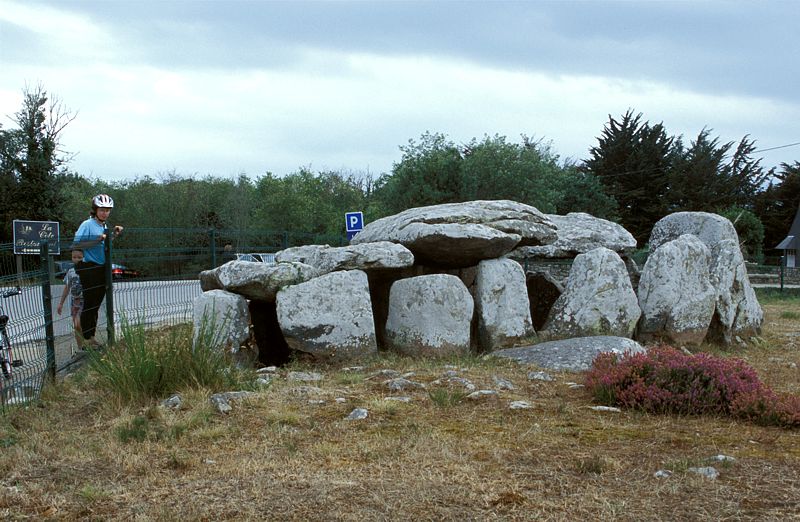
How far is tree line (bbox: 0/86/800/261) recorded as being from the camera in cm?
2678

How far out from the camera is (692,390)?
704cm

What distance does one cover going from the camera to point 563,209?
37.5 m

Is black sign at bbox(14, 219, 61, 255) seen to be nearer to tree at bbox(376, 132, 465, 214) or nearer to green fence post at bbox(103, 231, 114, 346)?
green fence post at bbox(103, 231, 114, 346)

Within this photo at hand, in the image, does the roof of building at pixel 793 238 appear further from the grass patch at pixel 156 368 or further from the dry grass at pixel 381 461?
the grass patch at pixel 156 368

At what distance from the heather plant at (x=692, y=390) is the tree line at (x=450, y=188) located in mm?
16905

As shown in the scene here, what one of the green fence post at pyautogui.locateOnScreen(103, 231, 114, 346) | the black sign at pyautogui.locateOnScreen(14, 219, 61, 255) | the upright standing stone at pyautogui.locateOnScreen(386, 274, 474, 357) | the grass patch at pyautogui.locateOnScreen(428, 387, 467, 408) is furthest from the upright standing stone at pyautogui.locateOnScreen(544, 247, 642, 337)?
the black sign at pyautogui.locateOnScreen(14, 219, 61, 255)

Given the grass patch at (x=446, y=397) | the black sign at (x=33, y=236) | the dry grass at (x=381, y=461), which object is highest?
the black sign at (x=33, y=236)

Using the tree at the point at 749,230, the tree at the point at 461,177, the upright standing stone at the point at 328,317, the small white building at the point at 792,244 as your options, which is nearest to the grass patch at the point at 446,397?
the upright standing stone at the point at 328,317

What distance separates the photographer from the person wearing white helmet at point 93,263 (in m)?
9.50

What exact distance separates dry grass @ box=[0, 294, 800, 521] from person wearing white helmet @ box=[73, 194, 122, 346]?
185cm

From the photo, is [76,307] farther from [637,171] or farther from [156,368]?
[637,171]

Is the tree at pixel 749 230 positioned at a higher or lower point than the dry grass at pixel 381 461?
higher

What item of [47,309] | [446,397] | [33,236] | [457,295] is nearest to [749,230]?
[457,295]

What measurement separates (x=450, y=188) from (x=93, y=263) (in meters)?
18.0
